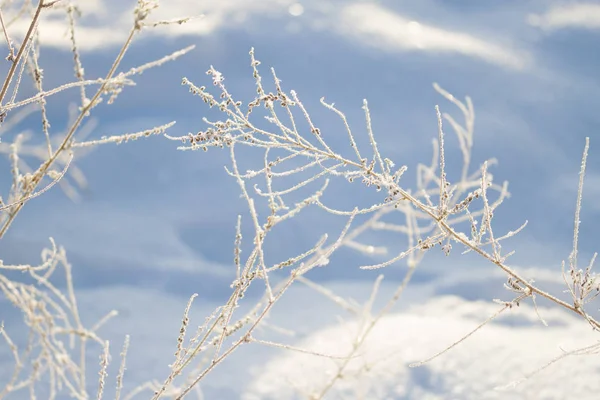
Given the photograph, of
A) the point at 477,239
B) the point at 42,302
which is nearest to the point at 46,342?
the point at 42,302

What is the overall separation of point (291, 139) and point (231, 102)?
8.4 inches

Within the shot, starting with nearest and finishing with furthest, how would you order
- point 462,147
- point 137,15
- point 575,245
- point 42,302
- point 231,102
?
point 137,15 < point 575,245 < point 231,102 < point 42,302 < point 462,147

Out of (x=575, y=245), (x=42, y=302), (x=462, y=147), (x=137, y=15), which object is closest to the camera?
(x=137, y=15)

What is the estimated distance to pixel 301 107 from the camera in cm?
183

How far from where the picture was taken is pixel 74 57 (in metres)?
1.80

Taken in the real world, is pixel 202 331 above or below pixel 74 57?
below

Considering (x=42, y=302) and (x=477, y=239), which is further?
(x=42, y=302)

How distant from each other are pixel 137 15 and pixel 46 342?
1.64 m

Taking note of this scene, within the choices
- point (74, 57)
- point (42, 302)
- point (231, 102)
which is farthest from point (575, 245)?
point (42, 302)

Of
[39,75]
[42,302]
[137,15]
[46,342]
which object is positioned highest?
[137,15]

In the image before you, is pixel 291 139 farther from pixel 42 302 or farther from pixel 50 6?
pixel 42 302

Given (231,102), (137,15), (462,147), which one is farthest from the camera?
(462,147)

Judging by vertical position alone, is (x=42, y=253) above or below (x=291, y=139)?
below

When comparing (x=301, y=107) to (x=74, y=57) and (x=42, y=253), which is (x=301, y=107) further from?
(x=42, y=253)
